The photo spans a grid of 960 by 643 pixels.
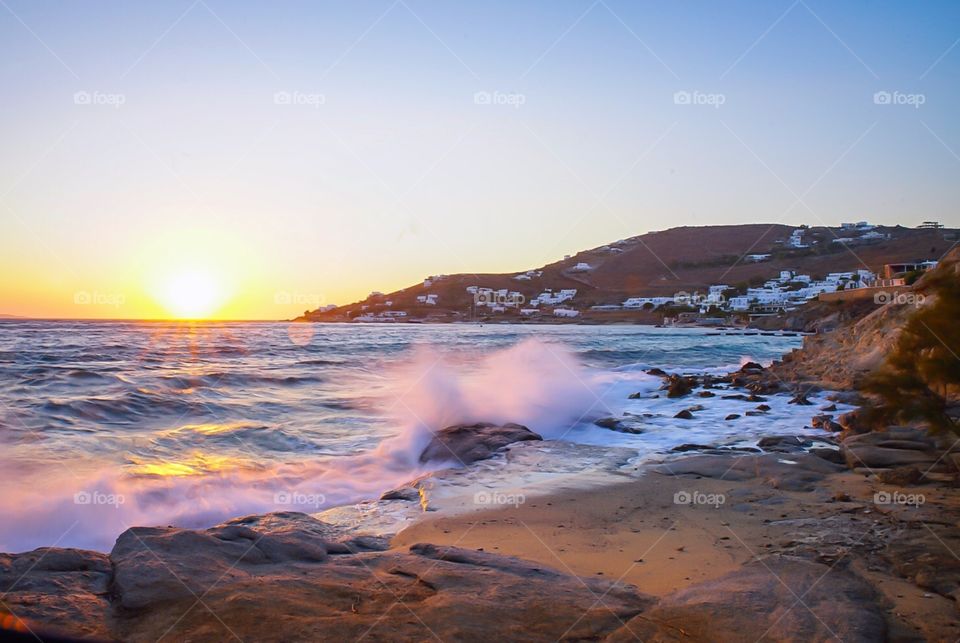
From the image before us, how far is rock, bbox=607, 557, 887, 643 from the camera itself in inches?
153

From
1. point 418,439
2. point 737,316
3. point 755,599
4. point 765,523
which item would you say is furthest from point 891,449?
point 737,316

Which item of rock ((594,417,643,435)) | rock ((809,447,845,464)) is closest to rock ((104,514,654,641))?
rock ((809,447,845,464))

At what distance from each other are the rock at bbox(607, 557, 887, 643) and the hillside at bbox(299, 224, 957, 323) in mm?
102905

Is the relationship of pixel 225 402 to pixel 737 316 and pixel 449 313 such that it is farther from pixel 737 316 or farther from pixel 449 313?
pixel 449 313

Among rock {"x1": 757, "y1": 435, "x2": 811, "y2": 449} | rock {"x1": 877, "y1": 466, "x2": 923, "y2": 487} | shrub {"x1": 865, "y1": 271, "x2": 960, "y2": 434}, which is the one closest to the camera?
shrub {"x1": 865, "y1": 271, "x2": 960, "y2": 434}

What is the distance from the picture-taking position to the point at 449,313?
409 ft

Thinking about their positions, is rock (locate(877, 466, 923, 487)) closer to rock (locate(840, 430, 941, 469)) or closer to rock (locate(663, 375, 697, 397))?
rock (locate(840, 430, 941, 469))

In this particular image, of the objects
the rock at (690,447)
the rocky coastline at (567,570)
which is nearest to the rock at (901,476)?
the rocky coastline at (567,570)

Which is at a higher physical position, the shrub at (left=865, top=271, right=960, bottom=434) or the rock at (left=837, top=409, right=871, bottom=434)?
the shrub at (left=865, top=271, right=960, bottom=434)

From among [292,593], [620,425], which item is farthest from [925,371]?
[292,593]

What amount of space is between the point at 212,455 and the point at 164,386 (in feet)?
32.1

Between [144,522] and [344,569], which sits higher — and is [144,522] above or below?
below

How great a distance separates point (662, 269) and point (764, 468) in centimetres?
14030

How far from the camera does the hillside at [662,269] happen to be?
11606cm
